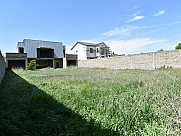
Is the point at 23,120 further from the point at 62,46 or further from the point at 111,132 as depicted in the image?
the point at 62,46

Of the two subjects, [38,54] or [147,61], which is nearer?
[147,61]

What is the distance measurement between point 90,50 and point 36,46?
11.9 m

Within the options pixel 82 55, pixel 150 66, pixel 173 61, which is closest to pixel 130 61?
pixel 150 66

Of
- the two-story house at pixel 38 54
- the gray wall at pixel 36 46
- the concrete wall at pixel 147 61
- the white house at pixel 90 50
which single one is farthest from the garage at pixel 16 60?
the concrete wall at pixel 147 61

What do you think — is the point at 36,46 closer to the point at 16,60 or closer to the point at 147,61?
the point at 16,60

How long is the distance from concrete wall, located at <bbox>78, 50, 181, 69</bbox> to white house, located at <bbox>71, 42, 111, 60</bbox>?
1233cm

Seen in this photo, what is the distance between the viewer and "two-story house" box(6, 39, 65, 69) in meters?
32.0

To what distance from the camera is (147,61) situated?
21.3m

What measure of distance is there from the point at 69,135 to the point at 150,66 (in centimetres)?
1914

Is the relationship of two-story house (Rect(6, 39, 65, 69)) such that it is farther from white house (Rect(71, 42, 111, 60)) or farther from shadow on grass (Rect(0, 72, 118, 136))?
shadow on grass (Rect(0, 72, 118, 136))

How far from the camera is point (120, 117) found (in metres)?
3.76

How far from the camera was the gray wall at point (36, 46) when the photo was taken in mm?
34688

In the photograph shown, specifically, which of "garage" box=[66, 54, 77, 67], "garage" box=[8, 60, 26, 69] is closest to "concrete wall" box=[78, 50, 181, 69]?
"garage" box=[66, 54, 77, 67]

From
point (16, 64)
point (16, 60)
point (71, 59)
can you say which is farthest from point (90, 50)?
point (16, 64)
